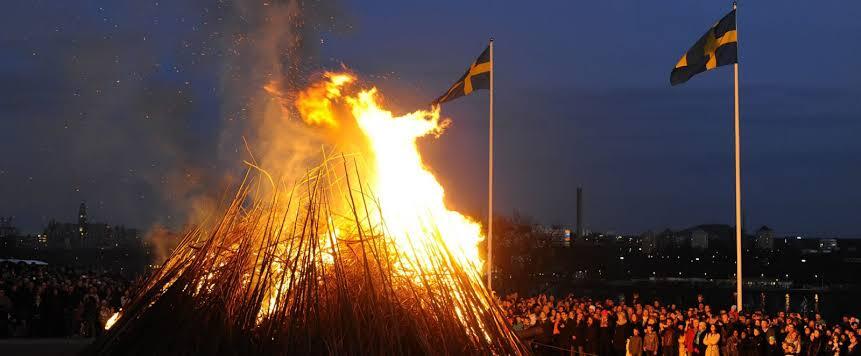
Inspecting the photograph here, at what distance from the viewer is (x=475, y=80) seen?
2391cm

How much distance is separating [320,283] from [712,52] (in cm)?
1069

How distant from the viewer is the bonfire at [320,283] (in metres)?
11.2

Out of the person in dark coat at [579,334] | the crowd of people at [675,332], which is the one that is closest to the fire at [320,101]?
the crowd of people at [675,332]

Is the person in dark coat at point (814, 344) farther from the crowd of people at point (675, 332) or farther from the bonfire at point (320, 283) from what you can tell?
the bonfire at point (320, 283)

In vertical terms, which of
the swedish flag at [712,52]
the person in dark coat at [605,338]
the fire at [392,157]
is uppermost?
the swedish flag at [712,52]

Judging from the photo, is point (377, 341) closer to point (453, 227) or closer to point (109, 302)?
point (453, 227)

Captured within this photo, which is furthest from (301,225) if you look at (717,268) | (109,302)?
(717,268)

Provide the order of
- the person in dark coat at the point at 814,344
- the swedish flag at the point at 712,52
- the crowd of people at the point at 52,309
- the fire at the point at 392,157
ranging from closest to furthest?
the fire at the point at 392,157
the person in dark coat at the point at 814,344
the swedish flag at the point at 712,52
the crowd of people at the point at 52,309

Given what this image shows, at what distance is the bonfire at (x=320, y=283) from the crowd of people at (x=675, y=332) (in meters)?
2.83

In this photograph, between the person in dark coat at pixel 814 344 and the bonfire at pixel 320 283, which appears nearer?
the bonfire at pixel 320 283

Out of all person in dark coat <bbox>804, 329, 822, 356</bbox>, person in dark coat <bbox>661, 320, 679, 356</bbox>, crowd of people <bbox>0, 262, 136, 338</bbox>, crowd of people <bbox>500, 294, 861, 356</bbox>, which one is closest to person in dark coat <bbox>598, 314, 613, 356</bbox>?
crowd of people <bbox>500, 294, 861, 356</bbox>

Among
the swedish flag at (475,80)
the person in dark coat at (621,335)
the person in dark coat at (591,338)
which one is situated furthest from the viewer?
the swedish flag at (475,80)

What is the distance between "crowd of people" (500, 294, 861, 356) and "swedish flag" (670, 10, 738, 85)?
4613 millimetres

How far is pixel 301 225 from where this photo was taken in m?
12.4
